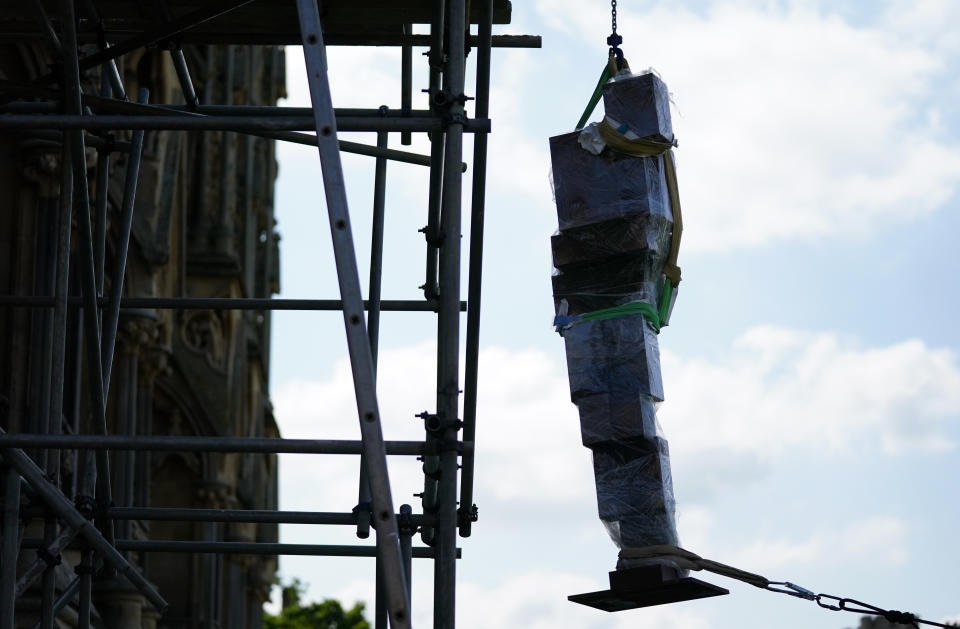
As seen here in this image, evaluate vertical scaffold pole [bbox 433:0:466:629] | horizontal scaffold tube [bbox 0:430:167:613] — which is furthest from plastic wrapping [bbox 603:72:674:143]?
horizontal scaffold tube [bbox 0:430:167:613]

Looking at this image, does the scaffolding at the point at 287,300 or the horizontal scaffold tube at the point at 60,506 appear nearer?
the scaffolding at the point at 287,300

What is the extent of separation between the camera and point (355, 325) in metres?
5.09

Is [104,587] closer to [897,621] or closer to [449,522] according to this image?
[897,621]

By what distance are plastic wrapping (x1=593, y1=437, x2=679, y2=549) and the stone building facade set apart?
2.32 m

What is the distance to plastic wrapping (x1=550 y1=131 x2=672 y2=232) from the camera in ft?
23.7

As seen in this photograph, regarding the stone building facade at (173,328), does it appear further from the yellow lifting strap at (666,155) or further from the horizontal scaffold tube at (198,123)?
the yellow lifting strap at (666,155)

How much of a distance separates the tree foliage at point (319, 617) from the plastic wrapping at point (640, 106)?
48.2 meters

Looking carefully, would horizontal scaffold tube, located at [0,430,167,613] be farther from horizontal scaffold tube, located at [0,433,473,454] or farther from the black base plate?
the black base plate

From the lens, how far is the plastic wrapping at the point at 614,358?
716cm

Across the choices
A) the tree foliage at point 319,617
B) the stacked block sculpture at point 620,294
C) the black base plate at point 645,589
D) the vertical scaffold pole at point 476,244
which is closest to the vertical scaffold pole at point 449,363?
the vertical scaffold pole at point 476,244

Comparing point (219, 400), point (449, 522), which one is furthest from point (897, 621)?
point (219, 400)

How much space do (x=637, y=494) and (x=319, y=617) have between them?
49493 millimetres

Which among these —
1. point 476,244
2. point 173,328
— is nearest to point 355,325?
point 476,244

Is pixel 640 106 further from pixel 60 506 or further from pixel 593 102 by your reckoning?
pixel 60 506
